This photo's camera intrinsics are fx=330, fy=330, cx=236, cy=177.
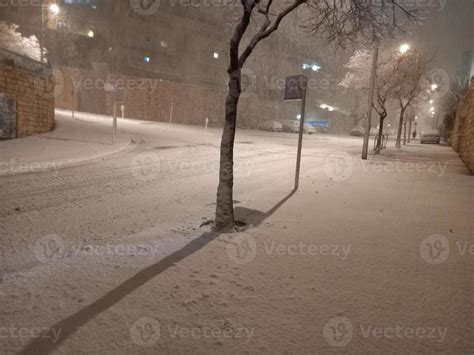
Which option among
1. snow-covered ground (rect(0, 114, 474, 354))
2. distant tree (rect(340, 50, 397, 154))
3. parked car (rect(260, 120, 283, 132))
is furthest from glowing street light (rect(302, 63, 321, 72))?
snow-covered ground (rect(0, 114, 474, 354))

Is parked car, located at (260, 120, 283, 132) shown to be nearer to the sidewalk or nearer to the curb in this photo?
the sidewalk

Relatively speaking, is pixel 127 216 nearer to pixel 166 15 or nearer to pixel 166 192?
pixel 166 192

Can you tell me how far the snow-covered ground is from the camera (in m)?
2.68

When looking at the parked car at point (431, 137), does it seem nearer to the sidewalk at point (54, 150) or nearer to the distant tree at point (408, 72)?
the distant tree at point (408, 72)

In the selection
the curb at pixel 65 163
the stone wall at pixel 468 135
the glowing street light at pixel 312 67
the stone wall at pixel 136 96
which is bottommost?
the curb at pixel 65 163

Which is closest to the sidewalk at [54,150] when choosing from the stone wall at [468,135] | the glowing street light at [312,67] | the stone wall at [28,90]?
the stone wall at [28,90]

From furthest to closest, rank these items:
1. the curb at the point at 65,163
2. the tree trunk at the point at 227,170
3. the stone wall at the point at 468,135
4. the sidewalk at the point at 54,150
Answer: the stone wall at the point at 468,135, the sidewalk at the point at 54,150, the curb at the point at 65,163, the tree trunk at the point at 227,170

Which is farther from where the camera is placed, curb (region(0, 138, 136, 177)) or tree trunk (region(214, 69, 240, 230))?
curb (region(0, 138, 136, 177))

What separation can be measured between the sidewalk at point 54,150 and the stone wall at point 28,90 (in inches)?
22.0

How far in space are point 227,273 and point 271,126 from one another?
41877 mm

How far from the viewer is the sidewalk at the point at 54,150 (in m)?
9.46

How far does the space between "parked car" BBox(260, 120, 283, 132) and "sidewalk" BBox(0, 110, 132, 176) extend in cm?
2958

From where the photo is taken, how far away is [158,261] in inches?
157

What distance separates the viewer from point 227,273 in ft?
12.3
